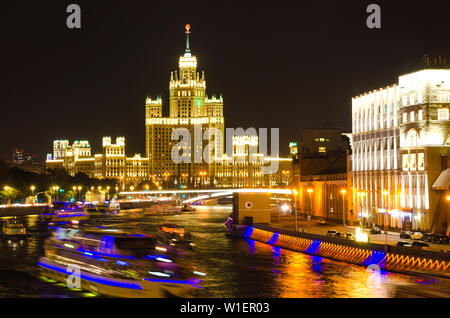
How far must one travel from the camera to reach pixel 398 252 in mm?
42562

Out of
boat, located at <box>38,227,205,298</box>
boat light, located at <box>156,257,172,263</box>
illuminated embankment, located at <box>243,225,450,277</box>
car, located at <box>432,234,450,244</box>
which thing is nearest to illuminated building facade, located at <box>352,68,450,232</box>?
car, located at <box>432,234,450,244</box>

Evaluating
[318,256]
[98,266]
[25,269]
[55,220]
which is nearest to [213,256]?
[318,256]

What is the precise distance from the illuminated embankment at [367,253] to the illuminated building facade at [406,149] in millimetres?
11434

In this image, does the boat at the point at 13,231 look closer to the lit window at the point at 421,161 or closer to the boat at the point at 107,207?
the lit window at the point at 421,161

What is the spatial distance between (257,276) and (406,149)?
1016 inches

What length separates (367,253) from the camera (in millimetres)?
46000

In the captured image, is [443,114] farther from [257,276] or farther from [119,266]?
[119,266]

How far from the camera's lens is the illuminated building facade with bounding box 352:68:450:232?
5938 cm

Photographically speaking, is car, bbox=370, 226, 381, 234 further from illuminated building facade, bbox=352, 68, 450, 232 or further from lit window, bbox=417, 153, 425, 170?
lit window, bbox=417, 153, 425, 170

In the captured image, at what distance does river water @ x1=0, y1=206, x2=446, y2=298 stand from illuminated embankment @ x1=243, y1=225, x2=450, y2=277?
2.59 feet

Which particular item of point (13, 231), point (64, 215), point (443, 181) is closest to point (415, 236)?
point (443, 181)

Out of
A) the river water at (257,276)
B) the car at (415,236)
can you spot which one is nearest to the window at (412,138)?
the car at (415,236)
